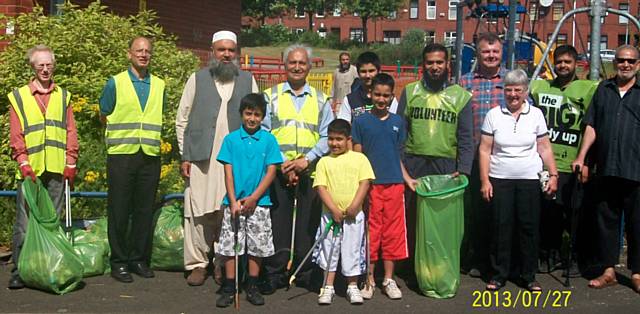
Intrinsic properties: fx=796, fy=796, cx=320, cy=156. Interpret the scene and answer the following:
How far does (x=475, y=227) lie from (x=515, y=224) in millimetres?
434

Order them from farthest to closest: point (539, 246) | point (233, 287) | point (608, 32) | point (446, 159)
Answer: point (608, 32) < point (539, 246) < point (446, 159) < point (233, 287)

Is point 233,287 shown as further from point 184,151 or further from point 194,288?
point 184,151

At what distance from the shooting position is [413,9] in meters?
68.8

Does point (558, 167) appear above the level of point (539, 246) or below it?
above

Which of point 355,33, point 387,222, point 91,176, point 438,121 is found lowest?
point 387,222

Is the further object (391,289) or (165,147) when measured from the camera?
(165,147)

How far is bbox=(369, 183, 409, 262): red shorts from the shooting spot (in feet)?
20.2

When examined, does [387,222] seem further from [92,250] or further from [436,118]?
[92,250]

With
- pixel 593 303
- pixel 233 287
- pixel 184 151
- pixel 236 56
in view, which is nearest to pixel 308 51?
pixel 236 56

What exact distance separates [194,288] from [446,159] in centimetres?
230

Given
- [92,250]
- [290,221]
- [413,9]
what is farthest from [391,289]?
[413,9]

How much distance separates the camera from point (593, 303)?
6199 mm

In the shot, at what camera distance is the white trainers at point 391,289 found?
616 cm

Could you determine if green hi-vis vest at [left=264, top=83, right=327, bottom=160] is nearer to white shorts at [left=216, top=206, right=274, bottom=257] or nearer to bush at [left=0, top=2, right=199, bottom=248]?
white shorts at [left=216, top=206, right=274, bottom=257]
